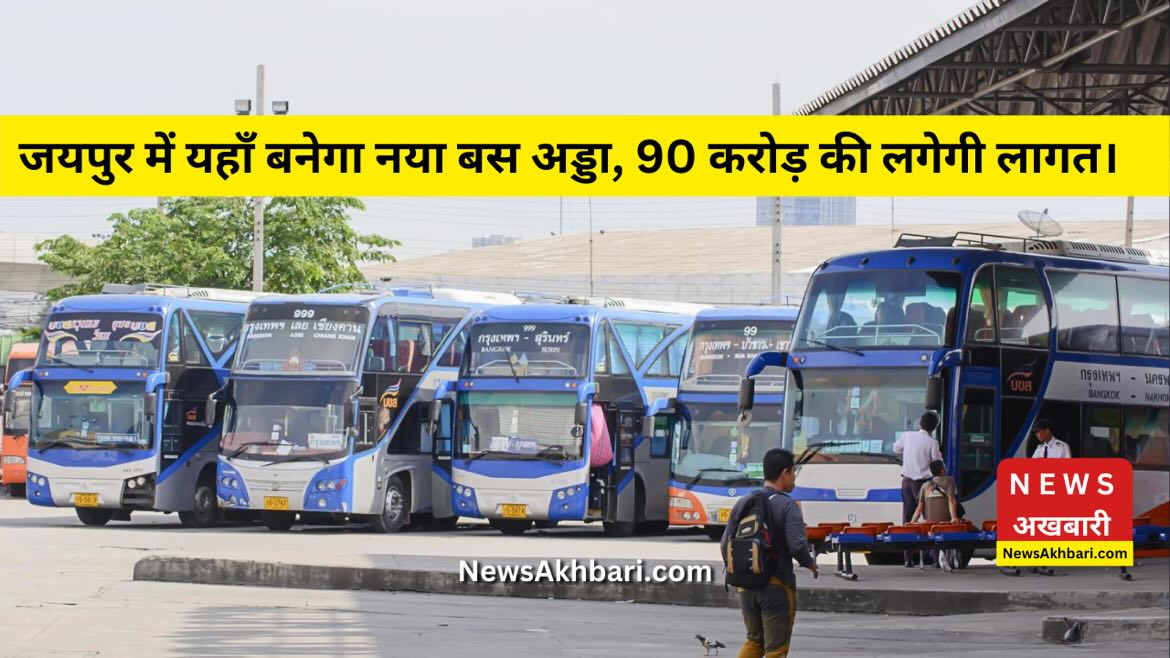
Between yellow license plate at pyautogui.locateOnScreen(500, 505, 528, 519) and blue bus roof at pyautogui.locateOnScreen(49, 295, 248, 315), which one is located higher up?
blue bus roof at pyautogui.locateOnScreen(49, 295, 248, 315)

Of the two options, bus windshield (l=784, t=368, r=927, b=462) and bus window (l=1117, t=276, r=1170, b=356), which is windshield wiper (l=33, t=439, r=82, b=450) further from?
bus window (l=1117, t=276, r=1170, b=356)

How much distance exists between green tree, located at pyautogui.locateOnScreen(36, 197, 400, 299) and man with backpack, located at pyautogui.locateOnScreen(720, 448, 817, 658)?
117ft

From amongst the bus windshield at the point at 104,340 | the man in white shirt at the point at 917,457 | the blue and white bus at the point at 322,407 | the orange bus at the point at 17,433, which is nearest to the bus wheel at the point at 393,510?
the blue and white bus at the point at 322,407

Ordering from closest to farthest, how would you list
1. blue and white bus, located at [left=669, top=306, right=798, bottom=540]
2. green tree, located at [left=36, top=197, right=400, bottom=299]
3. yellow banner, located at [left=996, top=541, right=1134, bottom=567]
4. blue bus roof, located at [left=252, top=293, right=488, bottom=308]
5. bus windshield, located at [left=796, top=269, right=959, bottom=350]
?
yellow banner, located at [left=996, top=541, right=1134, bottom=567] → bus windshield, located at [left=796, top=269, right=959, bottom=350] → blue and white bus, located at [left=669, top=306, right=798, bottom=540] → blue bus roof, located at [left=252, top=293, right=488, bottom=308] → green tree, located at [left=36, top=197, right=400, bottom=299]

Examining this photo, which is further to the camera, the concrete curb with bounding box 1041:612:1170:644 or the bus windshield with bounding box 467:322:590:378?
the bus windshield with bounding box 467:322:590:378

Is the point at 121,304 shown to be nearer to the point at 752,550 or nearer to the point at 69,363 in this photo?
the point at 69,363

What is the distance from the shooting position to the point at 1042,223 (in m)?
25.4

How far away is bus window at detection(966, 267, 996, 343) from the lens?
2208 cm

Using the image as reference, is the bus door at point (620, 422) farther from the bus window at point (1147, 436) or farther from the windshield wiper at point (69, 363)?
the bus window at point (1147, 436)

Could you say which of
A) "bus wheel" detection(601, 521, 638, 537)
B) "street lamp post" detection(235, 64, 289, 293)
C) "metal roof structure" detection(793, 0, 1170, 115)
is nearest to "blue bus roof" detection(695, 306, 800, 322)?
"metal roof structure" detection(793, 0, 1170, 115)

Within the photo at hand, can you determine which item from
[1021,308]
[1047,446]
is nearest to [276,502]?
[1021,308]

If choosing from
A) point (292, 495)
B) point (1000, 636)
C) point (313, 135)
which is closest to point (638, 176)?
point (313, 135)

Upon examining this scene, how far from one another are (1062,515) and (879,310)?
5805 mm

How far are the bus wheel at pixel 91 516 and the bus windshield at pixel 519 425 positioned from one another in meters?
6.48
